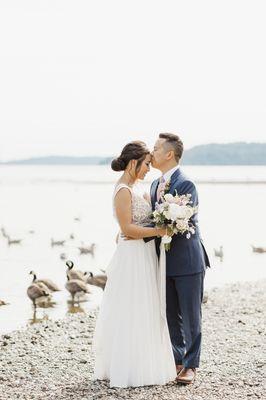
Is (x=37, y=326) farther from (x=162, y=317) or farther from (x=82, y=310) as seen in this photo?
(x=162, y=317)

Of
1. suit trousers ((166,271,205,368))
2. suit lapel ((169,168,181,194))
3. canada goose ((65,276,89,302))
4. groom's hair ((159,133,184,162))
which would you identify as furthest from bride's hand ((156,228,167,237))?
canada goose ((65,276,89,302))

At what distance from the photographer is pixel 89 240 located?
3117 centimetres

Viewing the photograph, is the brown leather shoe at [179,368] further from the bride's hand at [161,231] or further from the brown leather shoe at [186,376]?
the bride's hand at [161,231]

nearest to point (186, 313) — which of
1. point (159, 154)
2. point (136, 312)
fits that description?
point (136, 312)

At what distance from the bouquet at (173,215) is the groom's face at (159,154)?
15.6 inches

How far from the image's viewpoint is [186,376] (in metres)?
7.51

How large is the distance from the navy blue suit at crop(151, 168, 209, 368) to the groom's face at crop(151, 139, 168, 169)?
0.19 metres

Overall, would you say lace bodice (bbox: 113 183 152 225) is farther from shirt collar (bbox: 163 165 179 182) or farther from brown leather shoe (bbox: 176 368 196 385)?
brown leather shoe (bbox: 176 368 196 385)

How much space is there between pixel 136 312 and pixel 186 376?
901mm

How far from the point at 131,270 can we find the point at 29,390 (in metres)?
1.78

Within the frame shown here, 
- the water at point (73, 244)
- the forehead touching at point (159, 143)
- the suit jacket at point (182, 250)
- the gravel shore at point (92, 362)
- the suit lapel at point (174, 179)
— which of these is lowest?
the water at point (73, 244)

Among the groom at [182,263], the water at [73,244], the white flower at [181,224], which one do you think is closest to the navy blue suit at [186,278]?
the groom at [182,263]

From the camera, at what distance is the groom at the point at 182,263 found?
23.9 ft

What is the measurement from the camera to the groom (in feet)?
23.9
